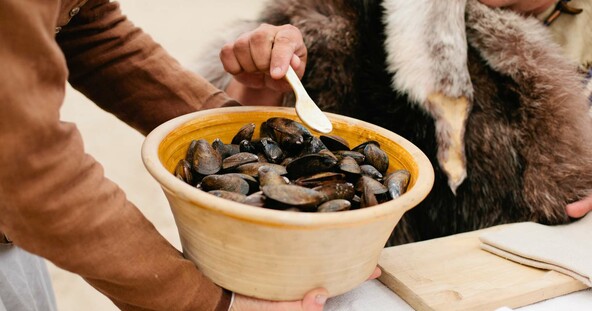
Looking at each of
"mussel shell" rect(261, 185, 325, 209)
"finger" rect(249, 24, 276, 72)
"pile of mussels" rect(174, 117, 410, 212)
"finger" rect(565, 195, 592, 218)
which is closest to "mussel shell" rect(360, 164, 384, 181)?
"pile of mussels" rect(174, 117, 410, 212)

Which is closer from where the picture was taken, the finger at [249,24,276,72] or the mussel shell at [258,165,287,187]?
the mussel shell at [258,165,287,187]

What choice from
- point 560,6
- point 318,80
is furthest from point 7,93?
point 560,6

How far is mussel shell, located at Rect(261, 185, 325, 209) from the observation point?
501mm

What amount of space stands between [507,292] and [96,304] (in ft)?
4.34

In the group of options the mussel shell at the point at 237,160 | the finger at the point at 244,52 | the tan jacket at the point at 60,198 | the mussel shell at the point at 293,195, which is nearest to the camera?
the tan jacket at the point at 60,198

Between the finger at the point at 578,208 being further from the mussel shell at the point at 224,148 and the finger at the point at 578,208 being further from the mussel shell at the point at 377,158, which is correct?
the mussel shell at the point at 224,148

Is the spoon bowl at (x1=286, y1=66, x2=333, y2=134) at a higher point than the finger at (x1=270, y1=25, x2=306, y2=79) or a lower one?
lower

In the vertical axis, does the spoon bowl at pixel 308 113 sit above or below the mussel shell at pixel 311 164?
above

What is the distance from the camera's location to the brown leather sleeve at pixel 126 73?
2.45ft

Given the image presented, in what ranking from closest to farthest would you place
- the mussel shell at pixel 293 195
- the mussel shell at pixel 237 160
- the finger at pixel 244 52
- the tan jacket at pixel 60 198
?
the tan jacket at pixel 60 198 → the mussel shell at pixel 293 195 → the mussel shell at pixel 237 160 → the finger at pixel 244 52

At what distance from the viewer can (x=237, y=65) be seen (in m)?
0.75

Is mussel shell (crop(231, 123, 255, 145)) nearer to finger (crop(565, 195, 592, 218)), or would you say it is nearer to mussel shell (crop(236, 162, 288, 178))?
mussel shell (crop(236, 162, 288, 178))

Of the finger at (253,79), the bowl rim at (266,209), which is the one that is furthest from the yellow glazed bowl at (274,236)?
the finger at (253,79)

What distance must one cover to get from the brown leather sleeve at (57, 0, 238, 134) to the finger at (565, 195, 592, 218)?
54 cm
